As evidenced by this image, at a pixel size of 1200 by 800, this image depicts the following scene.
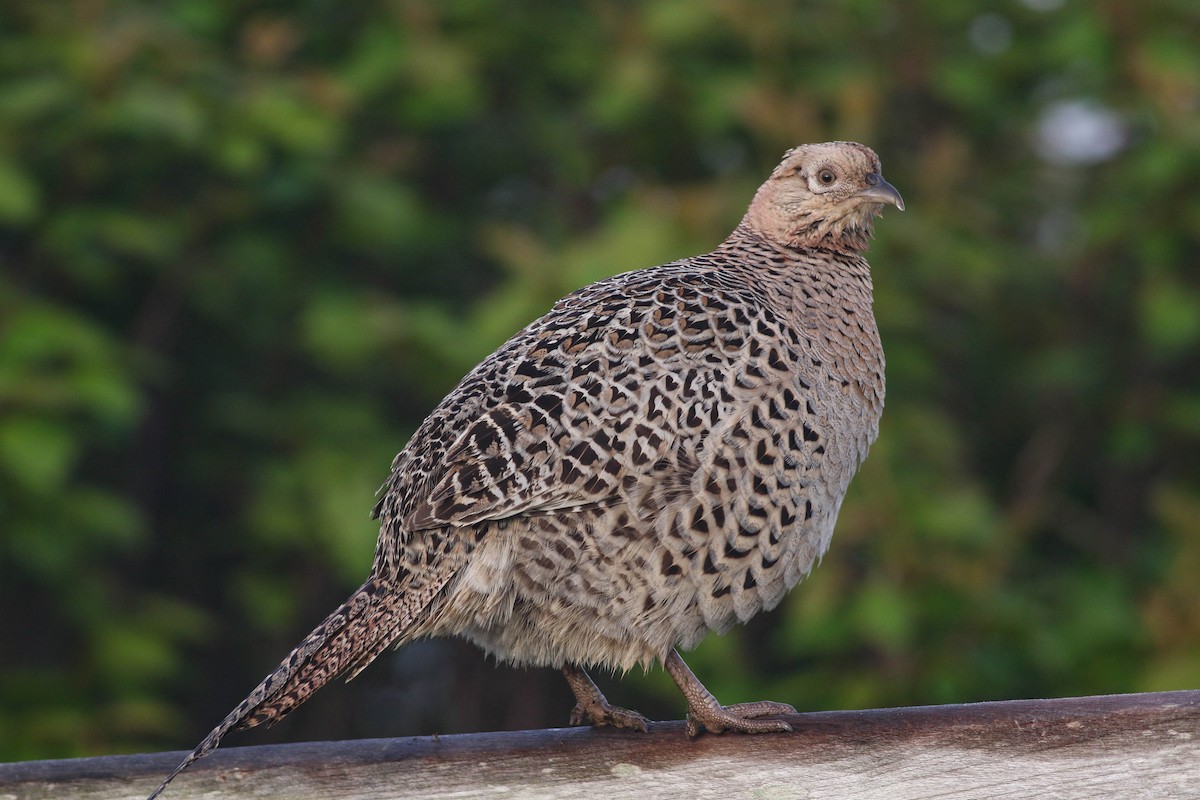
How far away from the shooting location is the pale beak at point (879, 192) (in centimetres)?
415

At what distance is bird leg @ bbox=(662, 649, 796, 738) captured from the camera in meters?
3.35

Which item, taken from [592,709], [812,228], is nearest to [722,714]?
[592,709]

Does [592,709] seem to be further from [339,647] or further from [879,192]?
[879,192]

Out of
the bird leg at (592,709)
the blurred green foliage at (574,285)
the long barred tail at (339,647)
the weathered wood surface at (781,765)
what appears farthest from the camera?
the blurred green foliage at (574,285)

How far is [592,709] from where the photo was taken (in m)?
3.81

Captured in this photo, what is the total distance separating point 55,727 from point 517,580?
3666 millimetres

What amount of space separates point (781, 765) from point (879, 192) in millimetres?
1740

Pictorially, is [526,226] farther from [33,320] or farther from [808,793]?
[808,793]

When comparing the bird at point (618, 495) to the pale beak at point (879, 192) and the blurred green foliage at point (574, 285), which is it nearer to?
the pale beak at point (879, 192)

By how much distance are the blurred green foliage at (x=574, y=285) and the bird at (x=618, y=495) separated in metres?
3.10

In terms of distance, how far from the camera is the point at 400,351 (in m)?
7.47

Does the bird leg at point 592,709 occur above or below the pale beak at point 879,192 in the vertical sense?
below

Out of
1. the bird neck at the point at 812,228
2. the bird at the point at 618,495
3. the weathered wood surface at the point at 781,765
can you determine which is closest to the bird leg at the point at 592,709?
the bird at the point at 618,495

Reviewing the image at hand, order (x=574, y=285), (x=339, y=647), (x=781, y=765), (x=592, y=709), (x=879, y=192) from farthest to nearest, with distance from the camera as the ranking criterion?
1. (x=574, y=285)
2. (x=879, y=192)
3. (x=592, y=709)
4. (x=339, y=647)
5. (x=781, y=765)
